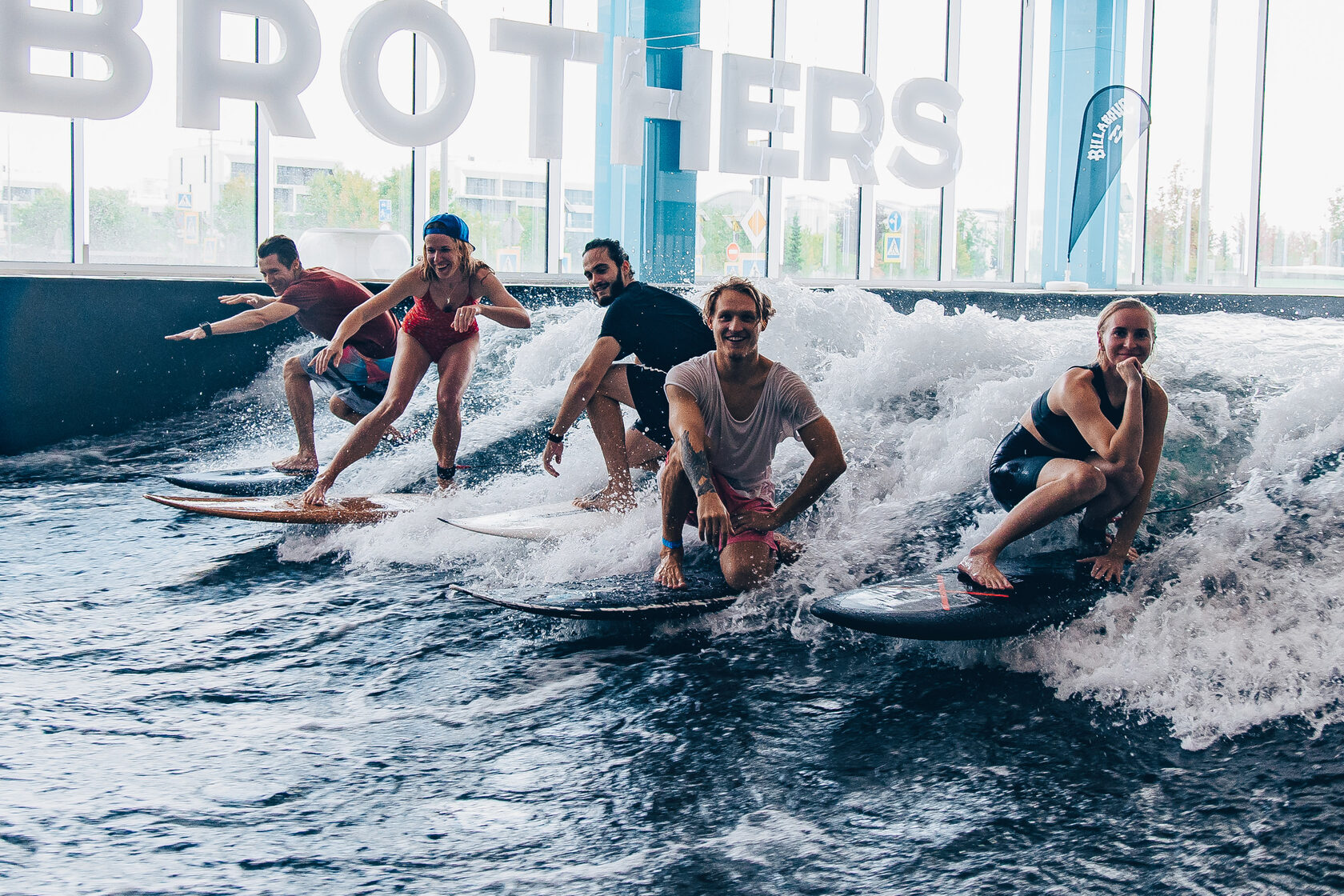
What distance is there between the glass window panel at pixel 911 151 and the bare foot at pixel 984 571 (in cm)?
894

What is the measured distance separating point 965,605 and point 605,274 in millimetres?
1809

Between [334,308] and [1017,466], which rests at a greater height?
[334,308]

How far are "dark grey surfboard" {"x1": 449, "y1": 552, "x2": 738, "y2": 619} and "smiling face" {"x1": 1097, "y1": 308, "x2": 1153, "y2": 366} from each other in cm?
119

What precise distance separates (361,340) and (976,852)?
142 inches

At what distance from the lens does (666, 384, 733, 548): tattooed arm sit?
9.40 ft

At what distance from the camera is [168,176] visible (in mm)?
7906

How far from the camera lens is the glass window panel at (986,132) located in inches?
486

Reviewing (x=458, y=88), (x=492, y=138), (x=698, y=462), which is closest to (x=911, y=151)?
(x=492, y=138)

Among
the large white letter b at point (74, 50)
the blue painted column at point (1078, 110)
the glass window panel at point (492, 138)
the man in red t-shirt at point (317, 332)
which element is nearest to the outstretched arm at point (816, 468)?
the man in red t-shirt at point (317, 332)

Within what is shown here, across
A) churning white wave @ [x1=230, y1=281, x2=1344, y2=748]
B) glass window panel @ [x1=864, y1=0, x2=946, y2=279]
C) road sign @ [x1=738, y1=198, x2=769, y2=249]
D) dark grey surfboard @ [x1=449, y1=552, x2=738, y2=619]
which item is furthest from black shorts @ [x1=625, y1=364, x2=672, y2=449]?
glass window panel @ [x1=864, y1=0, x2=946, y2=279]

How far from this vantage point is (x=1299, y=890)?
1.77 meters

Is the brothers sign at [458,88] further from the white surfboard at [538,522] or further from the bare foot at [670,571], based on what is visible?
the bare foot at [670,571]

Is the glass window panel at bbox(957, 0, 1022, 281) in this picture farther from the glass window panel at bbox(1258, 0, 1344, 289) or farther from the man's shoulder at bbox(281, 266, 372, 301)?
the man's shoulder at bbox(281, 266, 372, 301)

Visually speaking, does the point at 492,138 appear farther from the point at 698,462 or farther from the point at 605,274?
the point at 698,462
